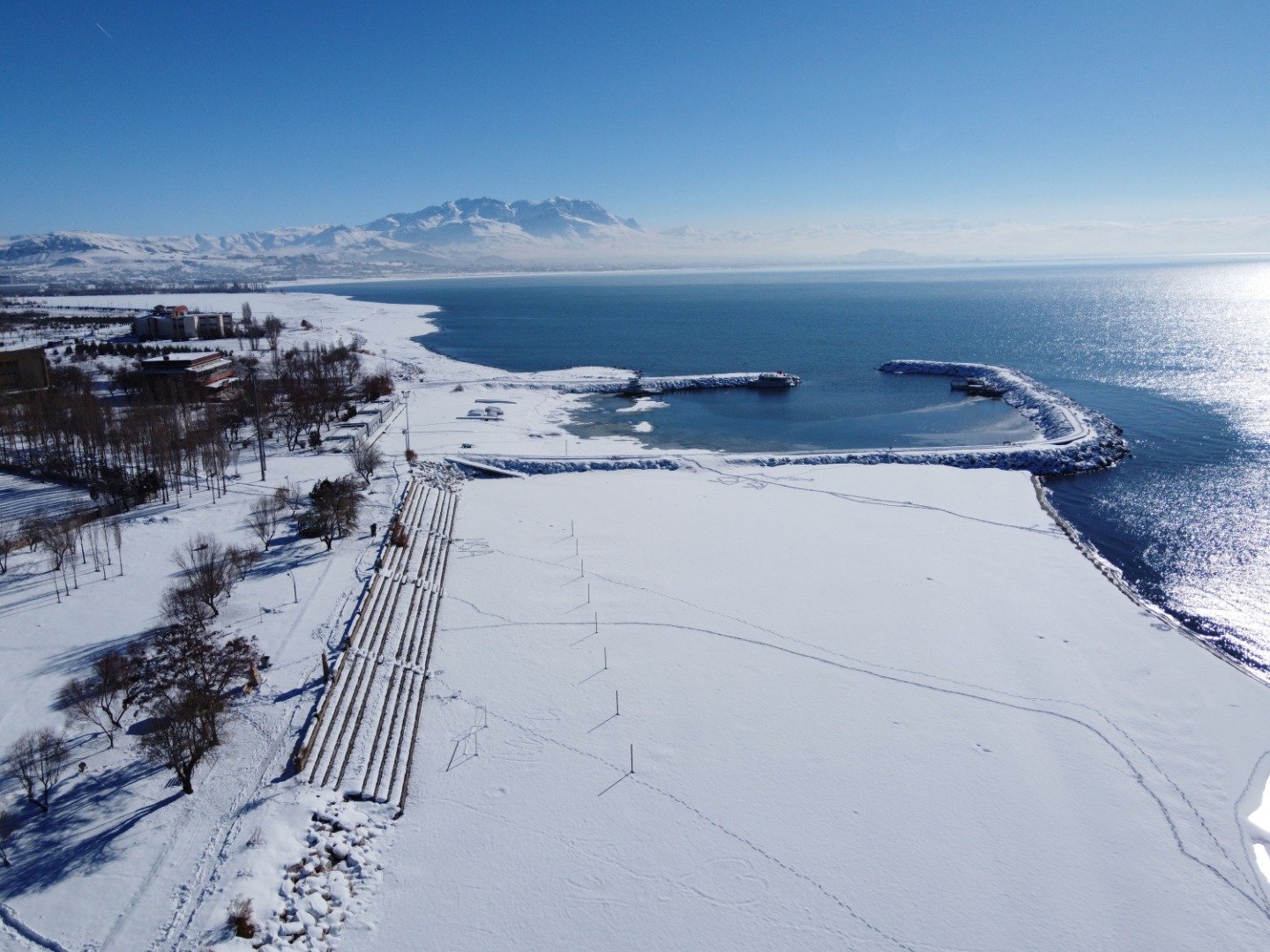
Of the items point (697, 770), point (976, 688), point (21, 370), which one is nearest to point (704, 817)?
point (697, 770)

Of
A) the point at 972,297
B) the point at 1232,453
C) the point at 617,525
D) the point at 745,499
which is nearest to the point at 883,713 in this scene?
the point at 617,525

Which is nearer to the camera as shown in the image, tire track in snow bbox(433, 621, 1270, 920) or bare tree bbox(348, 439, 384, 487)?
tire track in snow bbox(433, 621, 1270, 920)

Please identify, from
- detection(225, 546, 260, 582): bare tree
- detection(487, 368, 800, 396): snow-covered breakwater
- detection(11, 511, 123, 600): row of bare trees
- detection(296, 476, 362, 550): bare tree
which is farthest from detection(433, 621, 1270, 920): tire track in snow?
detection(487, 368, 800, 396): snow-covered breakwater

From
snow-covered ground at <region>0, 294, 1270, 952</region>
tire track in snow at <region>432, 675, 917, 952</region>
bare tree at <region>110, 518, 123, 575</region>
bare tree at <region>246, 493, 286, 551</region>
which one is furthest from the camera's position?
bare tree at <region>246, 493, 286, 551</region>

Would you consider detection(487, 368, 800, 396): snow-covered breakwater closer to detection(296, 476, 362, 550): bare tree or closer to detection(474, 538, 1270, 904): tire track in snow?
detection(296, 476, 362, 550): bare tree

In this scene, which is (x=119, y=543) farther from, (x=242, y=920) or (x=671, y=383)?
(x=671, y=383)

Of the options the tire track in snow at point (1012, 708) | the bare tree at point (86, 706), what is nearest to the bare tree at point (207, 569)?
the bare tree at point (86, 706)
